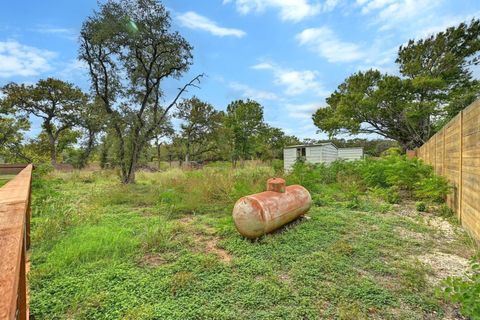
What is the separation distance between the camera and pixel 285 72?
12.8 meters

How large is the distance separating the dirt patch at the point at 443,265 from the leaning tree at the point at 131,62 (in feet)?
33.2

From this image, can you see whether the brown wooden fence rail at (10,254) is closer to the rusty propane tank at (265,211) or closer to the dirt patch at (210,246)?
the dirt patch at (210,246)

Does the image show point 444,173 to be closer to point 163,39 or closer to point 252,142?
point 163,39

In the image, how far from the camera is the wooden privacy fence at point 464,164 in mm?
3203

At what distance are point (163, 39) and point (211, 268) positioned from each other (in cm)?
988

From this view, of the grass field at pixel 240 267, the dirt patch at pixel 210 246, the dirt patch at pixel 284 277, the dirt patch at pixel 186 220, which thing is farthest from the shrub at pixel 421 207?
the dirt patch at pixel 186 220

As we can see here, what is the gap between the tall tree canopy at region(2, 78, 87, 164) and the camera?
18266mm

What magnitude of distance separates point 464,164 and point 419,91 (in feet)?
50.0

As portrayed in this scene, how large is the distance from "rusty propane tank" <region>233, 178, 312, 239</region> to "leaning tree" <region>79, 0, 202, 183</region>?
27.2 ft

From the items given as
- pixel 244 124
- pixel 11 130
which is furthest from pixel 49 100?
pixel 244 124

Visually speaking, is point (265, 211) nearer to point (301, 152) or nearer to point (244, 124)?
point (301, 152)

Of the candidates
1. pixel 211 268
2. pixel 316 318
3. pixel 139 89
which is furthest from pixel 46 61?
pixel 316 318

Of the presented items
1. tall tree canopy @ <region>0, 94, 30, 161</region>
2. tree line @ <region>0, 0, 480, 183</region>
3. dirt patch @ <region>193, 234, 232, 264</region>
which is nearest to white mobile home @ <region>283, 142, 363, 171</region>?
tree line @ <region>0, 0, 480, 183</region>

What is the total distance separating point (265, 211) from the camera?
3.46 m
